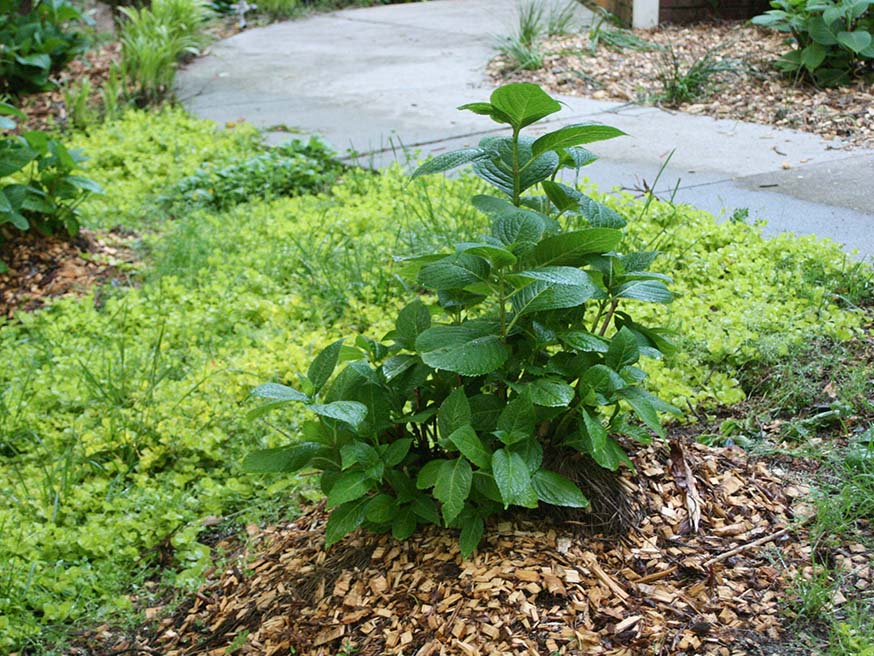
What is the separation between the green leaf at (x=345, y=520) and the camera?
2.35m

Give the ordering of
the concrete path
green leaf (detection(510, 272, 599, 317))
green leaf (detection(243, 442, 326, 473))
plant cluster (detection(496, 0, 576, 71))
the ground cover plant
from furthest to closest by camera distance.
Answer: plant cluster (detection(496, 0, 576, 71)) < the concrete path < the ground cover plant < green leaf (detection(243, 442, 326, 473)) < green leaf (detection(510, 272, 599, 317))

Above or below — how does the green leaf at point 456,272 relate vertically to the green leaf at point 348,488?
above

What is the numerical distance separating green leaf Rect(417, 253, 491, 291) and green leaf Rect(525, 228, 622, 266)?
14cm

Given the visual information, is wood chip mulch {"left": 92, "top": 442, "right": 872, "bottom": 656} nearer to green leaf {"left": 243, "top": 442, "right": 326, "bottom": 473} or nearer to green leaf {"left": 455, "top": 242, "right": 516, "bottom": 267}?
green leaf {"left": 243, "top": 442, "right": 326, "bottom": 473}

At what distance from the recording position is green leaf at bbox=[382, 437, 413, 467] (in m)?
2.35

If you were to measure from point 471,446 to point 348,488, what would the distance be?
12.9 inches

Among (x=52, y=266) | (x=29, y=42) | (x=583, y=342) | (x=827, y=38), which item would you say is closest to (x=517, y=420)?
(x=583, y=342)

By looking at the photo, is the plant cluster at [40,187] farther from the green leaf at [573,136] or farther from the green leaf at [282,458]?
the green leaf at [573,136]

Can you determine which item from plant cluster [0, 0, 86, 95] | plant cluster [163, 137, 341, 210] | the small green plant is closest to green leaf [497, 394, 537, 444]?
plant cluster [163, 137, 341, 210]

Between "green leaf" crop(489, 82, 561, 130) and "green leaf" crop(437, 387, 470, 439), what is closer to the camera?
"green leaf" crop(489, 82, 561, 130)

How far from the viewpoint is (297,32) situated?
10508 millimetres

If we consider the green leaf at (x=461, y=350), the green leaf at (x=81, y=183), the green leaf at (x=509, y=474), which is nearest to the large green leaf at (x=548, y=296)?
the green leaf at (x=461, y=350)

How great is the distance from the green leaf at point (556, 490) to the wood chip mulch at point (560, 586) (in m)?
0.15

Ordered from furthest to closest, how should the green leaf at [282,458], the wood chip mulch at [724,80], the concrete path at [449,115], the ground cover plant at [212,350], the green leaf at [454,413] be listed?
the wood chip mulch at [724,80] → the concrete path at [449,115] → the ground cover plant at [212,350] → the green leaf at [282,458] → the green leaf at [454,413]
